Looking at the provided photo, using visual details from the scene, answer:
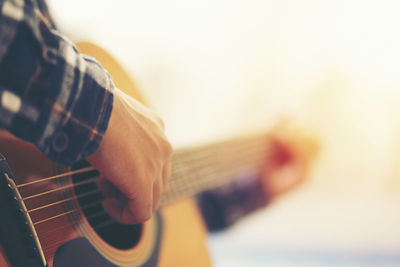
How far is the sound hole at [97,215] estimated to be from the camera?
0.45 m

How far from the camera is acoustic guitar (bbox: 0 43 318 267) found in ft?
1.18

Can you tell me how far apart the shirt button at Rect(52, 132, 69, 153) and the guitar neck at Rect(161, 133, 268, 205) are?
26 cm

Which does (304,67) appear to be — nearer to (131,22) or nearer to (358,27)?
(358,27)

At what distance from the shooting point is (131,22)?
109cm

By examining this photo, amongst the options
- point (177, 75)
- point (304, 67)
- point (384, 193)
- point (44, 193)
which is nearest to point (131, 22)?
point (177, 75)

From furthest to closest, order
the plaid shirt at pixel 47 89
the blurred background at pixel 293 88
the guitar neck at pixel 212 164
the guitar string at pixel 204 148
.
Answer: the blurred background at pixel 293 88 → the guitar neck at pixel 212 164 → the guitar string at pixel 204 148 → the plaid shirt at pixel 47 89

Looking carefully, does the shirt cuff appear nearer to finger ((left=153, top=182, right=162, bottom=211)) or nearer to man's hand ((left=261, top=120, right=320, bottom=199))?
finger ((left=153, top=182, right=162, bottom=211))

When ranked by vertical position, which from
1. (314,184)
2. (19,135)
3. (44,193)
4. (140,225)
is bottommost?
(314,184)

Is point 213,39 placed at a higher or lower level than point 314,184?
higher

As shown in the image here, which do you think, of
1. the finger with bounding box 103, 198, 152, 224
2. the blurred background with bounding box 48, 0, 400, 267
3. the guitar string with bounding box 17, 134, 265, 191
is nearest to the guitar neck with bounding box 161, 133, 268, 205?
the guitar string with bounding box 17, 134, 265, 191

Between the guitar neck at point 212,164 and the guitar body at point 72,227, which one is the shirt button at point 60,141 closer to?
the guitar body at point 72,227

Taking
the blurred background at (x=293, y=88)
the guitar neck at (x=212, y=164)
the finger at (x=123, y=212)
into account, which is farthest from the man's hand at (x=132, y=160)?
the blurred background at (x=293, y=88)

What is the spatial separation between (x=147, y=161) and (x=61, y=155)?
0.11 meters

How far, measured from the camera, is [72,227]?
0.42m
